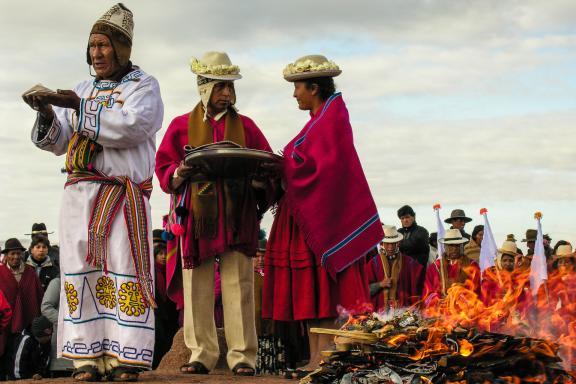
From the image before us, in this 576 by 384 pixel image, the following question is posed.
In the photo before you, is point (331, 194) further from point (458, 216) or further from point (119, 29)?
point (458, 216)

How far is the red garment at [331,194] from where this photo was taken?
852 centimetres

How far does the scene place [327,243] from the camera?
852cm

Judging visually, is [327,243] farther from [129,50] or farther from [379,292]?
[379,292]

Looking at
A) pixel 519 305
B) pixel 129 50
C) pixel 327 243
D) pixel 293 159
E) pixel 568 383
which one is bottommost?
pixel 568 383

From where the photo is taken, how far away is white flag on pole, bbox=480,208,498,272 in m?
13.7

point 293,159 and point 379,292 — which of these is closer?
point 293,159

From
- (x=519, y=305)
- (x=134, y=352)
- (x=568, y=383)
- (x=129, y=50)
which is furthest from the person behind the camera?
(x=129, y=50)

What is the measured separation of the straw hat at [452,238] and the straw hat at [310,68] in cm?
539

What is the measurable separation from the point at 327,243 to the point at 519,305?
213cm

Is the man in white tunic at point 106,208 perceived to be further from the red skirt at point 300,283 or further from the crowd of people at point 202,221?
the red skirt at point 300,283

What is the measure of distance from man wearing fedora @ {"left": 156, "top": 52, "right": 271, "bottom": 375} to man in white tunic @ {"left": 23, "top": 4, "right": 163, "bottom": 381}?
0.56m

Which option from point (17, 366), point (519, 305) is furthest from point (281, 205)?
point (17, 366)

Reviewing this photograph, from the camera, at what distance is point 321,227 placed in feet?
28.0

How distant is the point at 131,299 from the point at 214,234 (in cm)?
104
